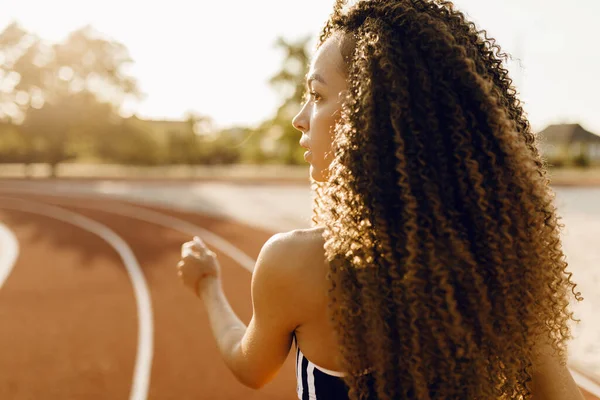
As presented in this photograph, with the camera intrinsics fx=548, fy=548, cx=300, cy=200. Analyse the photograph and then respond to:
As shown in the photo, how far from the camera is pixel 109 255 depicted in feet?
31.8

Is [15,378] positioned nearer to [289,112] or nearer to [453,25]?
[453,25]

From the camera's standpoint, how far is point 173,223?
13.9m

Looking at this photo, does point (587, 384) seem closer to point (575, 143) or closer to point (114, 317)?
point (114, 317)

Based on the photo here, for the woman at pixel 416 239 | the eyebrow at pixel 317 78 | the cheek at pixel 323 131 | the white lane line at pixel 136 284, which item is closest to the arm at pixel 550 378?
the woman at pixel 416 239

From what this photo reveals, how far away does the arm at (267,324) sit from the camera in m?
1.21

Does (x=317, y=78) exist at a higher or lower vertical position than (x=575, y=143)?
lower

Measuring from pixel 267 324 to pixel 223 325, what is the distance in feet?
1.34

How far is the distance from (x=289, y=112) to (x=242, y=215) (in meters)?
32.2

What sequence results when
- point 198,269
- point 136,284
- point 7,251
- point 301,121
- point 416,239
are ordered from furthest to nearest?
1. point 7,251
2. point 136,284
3. point 198,269
4. point 301,121
5. point 416,239

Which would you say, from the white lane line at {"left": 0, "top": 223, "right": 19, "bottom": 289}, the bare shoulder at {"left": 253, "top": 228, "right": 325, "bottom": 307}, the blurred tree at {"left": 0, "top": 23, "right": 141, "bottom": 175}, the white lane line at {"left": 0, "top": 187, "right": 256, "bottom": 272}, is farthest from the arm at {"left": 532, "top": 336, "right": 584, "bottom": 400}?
the blurred tree at {"left": 0, "top": 23, "right": 141, "bottom": 175}

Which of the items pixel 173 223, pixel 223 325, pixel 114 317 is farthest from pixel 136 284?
pixel 173 223

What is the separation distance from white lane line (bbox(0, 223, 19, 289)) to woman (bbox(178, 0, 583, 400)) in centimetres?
761

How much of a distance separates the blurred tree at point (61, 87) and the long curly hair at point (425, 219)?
4045cm

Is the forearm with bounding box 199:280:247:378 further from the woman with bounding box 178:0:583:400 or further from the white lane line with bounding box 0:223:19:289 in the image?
the white lane line with bounding box 0:223:19:289
